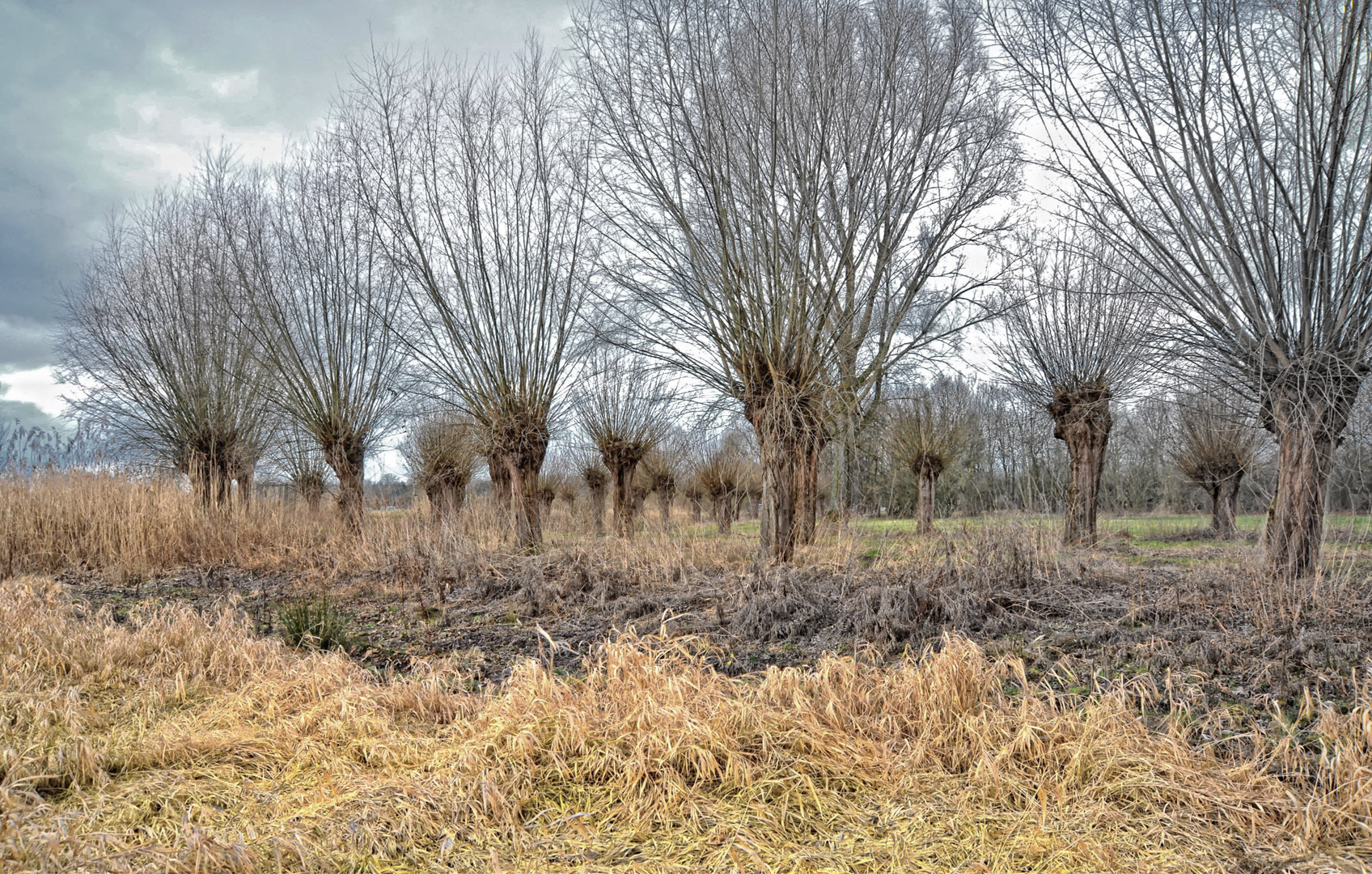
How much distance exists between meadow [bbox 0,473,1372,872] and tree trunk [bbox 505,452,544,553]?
4552 mm

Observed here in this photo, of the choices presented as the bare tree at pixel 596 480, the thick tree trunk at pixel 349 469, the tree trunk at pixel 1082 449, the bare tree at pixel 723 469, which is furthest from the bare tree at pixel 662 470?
the tree trunk at pixel 1082 449

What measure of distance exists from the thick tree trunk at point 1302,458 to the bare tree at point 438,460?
16.9m

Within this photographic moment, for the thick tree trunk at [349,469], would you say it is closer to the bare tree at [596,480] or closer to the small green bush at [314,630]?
the small green bush at [314,630]

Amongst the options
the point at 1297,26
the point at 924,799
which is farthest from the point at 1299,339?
the point at 924,799

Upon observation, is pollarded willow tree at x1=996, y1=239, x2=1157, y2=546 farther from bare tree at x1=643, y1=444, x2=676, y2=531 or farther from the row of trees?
bare tree at x1=643, y1=444, x2=676, y2=531

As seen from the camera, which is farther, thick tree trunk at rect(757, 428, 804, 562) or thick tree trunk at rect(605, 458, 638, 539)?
thick tree trunk at rect(605, 458, 638, 539)

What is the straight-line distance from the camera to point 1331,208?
5.43 metres

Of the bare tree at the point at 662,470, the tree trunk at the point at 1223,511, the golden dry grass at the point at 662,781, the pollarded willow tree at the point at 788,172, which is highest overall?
the pollarded willow tree at the point at 788,172

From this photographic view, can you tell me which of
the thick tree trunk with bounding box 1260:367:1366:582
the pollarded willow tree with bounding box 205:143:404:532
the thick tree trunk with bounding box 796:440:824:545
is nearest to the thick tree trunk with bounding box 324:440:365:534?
the pollarded willow tree with bounding box 205:143:404:532

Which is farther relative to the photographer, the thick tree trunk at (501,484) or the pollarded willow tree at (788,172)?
the thick tree trunk at (501,484)

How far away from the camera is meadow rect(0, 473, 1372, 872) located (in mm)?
2496

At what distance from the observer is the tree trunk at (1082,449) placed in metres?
12.7

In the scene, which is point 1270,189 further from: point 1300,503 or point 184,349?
point 184,349

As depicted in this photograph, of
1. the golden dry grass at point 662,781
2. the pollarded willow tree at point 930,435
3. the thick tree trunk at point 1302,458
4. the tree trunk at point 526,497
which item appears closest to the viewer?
the golden dry grass at point 662,781
